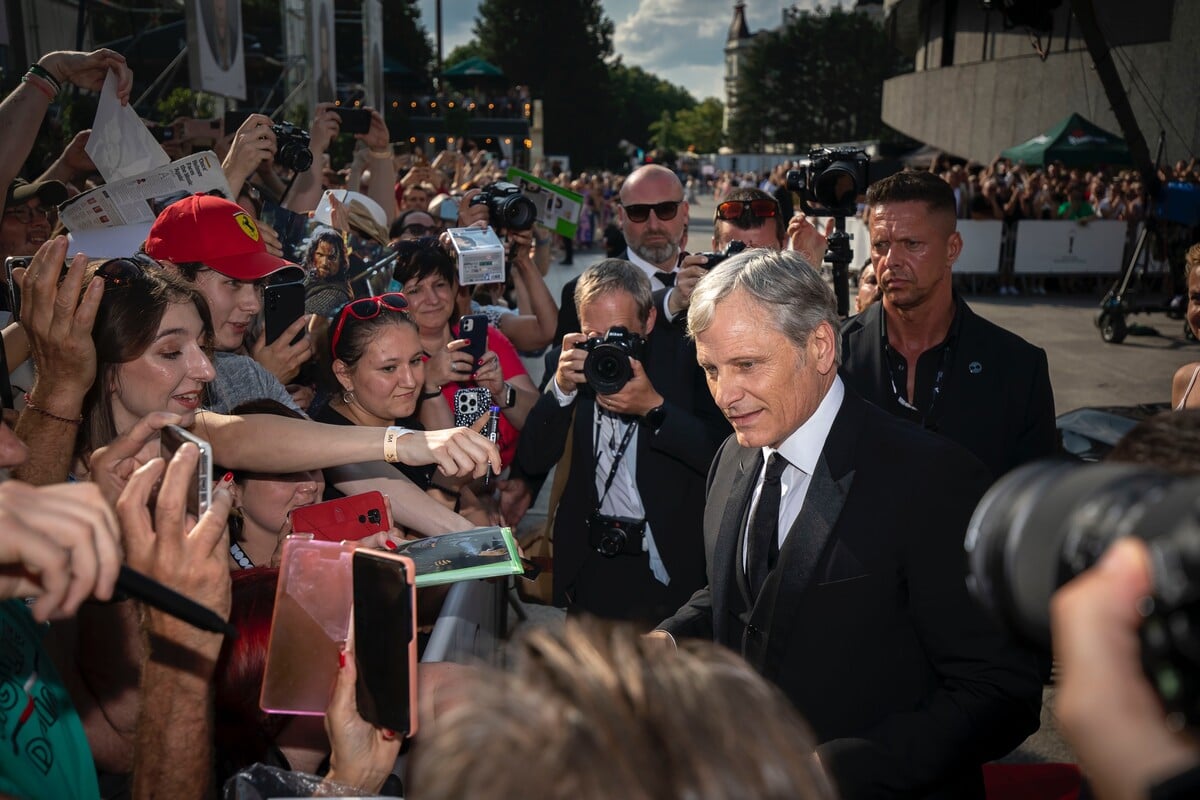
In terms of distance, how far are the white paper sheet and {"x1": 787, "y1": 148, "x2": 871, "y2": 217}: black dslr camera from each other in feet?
9.21

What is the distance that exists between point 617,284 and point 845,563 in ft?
6.19

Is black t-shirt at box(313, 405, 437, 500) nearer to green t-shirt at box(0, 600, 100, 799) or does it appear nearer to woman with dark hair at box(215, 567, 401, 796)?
woman with dark hair at box(215, 567, 401, 796)

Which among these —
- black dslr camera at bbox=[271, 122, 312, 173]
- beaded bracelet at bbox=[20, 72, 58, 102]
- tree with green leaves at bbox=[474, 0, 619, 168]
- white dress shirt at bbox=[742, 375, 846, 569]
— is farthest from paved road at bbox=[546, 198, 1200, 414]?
tree with green leaves at bbox=[474, 0, 619, 168]

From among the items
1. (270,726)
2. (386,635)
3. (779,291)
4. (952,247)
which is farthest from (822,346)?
(952,247)

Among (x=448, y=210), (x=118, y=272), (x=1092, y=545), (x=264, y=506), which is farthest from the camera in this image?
(x=448, y=210)

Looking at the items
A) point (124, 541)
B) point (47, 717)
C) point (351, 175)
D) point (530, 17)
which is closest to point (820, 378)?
point (124, 541)

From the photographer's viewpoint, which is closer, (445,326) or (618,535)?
(618,535)

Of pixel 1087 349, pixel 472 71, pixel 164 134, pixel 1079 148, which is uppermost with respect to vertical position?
pixel 472 71

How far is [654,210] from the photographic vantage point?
539 cm

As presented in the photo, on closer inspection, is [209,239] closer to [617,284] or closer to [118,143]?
[118,143]

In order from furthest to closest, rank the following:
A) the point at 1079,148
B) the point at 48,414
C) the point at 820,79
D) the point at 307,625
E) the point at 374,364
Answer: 1. the point at 820,79
2. the point at 1079,148
3. the point at 374,364
4. the point at 48,414
5. the point at 307,625

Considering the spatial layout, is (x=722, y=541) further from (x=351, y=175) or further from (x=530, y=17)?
(x=530, y=17)

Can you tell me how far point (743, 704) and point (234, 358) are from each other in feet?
9.11

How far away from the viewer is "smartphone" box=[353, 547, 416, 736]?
1543 millimetres
